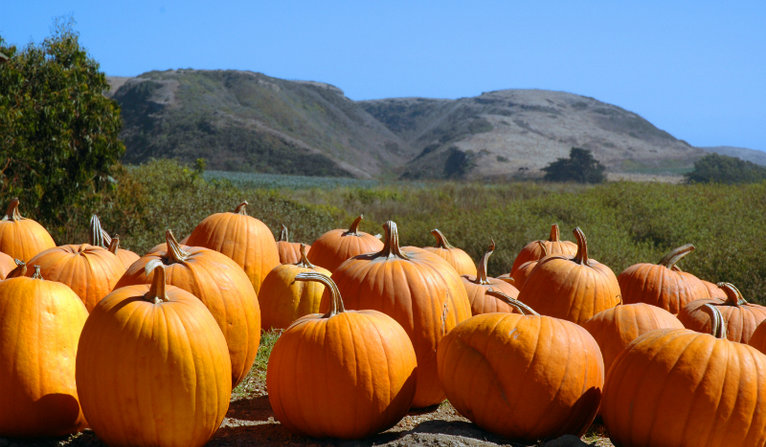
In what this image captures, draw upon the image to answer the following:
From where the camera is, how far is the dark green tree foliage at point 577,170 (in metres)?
53.2

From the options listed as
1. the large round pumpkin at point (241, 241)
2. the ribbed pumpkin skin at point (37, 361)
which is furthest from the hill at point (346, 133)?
the ribbed pumpkin skin at point (37, 361)

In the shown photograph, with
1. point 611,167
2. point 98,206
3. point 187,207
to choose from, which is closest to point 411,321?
point 98,206

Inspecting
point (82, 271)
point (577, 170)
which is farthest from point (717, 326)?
point (577, 170)

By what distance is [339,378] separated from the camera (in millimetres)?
2795

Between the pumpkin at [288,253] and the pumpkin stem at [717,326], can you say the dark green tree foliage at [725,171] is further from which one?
the pumpkin stem at [717,326]

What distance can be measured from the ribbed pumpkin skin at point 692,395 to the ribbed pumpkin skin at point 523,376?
0.62 feet

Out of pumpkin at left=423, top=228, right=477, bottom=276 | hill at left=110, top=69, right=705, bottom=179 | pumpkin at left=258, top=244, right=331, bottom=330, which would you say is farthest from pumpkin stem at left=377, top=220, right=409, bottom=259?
hill at left=110, top=69, right=705, bottom=179

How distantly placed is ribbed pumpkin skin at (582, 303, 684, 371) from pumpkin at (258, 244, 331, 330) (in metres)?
1.83

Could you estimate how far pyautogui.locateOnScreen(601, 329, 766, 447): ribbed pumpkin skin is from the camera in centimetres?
278

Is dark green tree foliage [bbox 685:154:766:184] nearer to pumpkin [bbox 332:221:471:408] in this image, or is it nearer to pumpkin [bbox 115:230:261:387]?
pumpkin [bbox 332:221:471:408]

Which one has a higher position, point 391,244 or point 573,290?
point 391,244

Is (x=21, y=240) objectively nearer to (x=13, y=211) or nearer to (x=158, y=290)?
(x=13, y=211)

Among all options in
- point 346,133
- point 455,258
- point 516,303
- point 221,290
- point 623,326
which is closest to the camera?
point 516,303

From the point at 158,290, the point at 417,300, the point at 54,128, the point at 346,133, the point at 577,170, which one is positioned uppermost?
the point at 346,133
